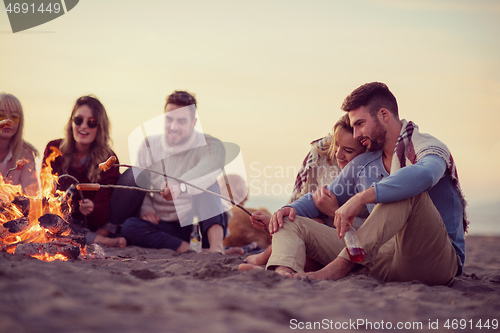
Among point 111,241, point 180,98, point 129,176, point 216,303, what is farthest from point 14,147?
point 216,303

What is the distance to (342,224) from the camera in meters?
2.88

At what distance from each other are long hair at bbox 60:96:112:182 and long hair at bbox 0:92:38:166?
1.17 ft

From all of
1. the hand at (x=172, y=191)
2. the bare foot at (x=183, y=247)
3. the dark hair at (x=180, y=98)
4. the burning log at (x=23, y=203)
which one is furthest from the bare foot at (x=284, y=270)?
the dark hair at (x=180, y=98)

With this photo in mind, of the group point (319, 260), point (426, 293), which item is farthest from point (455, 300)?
point (319, 260)

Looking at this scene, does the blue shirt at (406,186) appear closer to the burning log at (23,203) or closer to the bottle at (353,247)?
the bottle at (353,247)

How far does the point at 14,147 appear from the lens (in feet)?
17.1

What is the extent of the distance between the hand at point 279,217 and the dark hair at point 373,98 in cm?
98

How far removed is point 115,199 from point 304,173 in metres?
2.25

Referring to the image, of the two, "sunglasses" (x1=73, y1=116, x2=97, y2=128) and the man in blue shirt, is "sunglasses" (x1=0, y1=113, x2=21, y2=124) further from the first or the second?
the man in blue shirt

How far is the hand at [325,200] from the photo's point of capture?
3.67 meters

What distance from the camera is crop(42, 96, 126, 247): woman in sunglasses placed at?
534 centimetres

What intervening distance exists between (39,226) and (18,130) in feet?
6.22

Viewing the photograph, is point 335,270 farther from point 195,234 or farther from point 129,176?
point 129,176

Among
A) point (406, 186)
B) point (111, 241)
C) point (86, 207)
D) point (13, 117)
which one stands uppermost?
point (13, 117)
